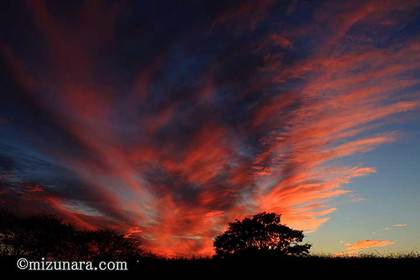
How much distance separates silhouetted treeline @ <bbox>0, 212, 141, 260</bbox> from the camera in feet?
205

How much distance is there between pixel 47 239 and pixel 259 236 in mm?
39157

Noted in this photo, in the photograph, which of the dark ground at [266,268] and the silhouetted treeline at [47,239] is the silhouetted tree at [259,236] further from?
the dark ground at [266,268]

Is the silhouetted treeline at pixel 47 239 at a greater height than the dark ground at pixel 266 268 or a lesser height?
greater

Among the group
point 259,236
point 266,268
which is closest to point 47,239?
point 259,236

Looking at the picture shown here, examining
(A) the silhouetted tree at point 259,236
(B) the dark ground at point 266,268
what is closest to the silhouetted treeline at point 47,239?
(A) the silhouetted tree at point 259,236

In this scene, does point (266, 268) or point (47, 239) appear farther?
point (47, 239)

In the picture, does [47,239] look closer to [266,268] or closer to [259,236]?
[259,236]

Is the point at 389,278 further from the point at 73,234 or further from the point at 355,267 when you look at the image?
the point at 73,234

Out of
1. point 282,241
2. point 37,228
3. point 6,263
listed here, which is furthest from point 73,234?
point 6,263

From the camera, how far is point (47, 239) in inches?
2559

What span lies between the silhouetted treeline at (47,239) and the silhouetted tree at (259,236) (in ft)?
61.7

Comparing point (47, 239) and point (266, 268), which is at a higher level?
point (47, 239)

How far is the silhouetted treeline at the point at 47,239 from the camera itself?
62500 millimetres

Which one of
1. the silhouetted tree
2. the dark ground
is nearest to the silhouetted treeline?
the silhouetted tree
